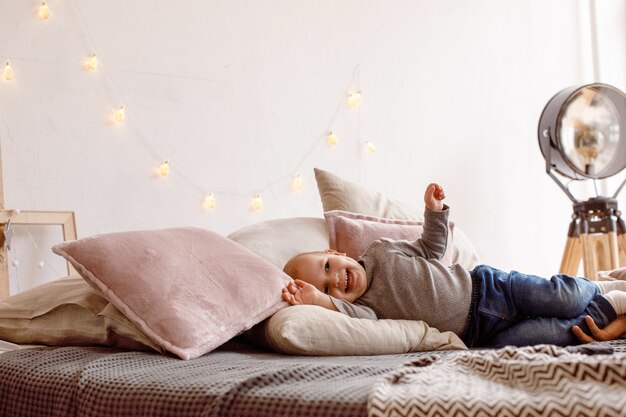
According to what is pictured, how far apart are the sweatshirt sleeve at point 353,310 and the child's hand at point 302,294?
0.03 meters

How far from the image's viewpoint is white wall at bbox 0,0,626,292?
7.47 ft

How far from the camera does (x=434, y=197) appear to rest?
1.94m

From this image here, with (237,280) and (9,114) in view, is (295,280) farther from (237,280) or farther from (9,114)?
(9,114)

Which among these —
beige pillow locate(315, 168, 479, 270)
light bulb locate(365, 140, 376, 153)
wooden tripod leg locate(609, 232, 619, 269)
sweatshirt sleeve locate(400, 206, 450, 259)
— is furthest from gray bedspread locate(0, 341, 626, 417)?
wooden tripod leg locate(609, 232, 619, 269)

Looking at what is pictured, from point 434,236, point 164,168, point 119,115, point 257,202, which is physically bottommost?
point 434,236

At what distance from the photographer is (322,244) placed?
2119mm

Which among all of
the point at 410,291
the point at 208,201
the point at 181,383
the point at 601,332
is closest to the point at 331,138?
the point at 208,201

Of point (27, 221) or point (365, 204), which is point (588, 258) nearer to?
point (365, 204)

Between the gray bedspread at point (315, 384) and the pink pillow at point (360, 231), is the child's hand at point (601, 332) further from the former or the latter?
the pink pillow at point (360, 231)

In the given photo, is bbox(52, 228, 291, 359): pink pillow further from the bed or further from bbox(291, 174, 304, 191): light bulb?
bbox(291, 174, 304, 191): light bulb

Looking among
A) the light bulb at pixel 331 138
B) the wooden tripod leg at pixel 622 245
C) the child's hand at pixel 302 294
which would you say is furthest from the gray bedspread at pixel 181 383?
the wooden tripod leg at pixel 622 245

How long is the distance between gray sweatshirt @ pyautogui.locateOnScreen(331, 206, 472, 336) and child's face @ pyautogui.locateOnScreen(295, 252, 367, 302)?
3cm

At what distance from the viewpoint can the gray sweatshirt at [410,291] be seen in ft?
5.74

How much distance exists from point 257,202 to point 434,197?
Result: 89 centimetres
